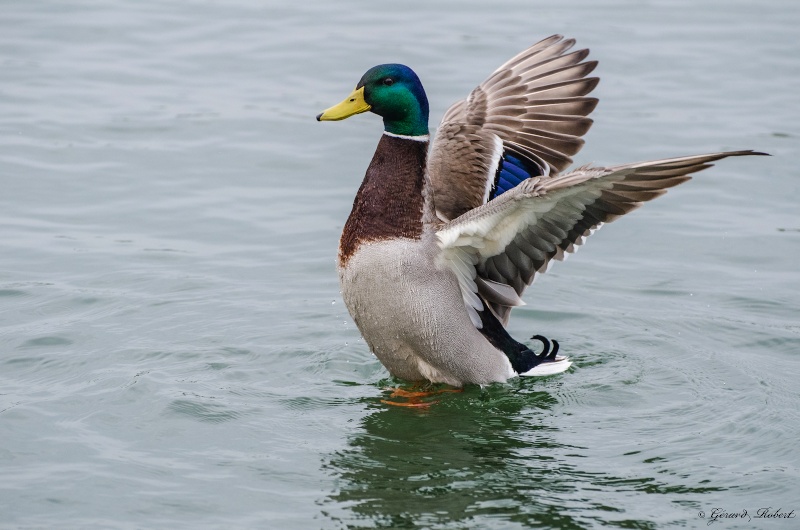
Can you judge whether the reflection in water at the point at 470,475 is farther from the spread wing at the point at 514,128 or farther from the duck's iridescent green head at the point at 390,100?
the duck's iridescent green head at the point at 390,100

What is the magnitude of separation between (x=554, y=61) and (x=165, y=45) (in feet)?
21.2

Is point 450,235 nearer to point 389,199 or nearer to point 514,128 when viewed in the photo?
point 389,199

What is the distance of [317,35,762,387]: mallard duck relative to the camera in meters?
6.32

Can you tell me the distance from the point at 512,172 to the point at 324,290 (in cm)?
178

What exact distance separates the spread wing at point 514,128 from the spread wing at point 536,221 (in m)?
0.61

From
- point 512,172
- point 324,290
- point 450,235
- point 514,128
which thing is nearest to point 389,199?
point 450,235

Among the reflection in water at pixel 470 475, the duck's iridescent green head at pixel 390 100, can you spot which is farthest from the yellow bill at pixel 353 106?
the reflection in water at pixel 470 475

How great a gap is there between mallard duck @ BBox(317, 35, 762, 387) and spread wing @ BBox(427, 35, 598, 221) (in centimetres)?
1

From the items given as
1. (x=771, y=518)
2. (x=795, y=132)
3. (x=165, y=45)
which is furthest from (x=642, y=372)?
(x=165, y=45)

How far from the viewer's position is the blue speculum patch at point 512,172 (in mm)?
7664

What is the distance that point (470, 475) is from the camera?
6043mm

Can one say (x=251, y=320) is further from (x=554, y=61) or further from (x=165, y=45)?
(x=165, y=45)

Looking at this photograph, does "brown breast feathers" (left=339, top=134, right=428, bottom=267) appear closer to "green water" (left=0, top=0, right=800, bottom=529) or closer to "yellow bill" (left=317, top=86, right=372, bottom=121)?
"yellow bill" (left=317, top=86, right=372, bottom=121)

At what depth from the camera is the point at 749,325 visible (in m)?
8.23
